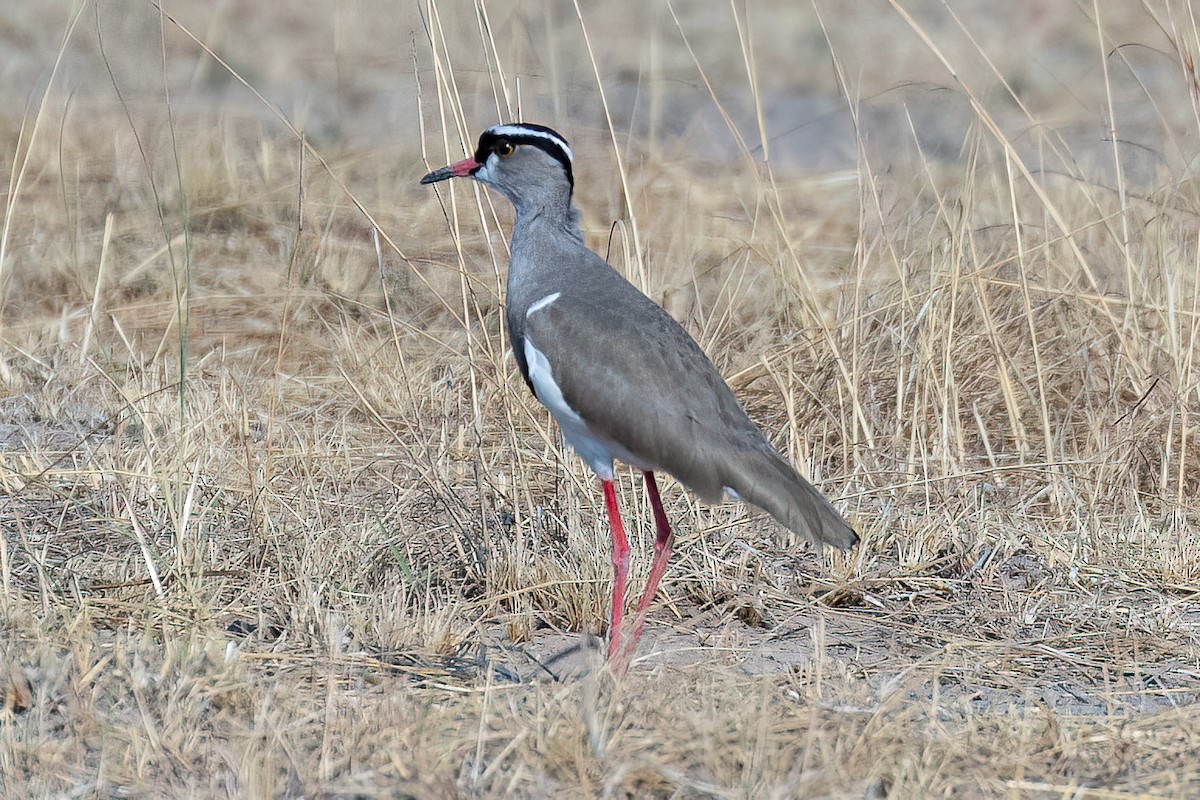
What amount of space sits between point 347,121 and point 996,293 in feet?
18.3

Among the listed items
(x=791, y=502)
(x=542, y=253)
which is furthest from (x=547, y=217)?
(x=791, y=502)

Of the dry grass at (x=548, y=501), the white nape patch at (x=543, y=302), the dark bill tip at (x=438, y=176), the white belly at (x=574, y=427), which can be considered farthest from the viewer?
the dark bill tip at (x=438, y=176)

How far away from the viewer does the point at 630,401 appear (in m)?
3.65

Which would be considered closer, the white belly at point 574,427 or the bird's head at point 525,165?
the white belly at point 574,427

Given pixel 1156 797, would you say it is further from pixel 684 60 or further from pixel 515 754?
pixel 684 60

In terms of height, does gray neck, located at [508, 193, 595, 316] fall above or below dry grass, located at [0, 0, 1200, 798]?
above

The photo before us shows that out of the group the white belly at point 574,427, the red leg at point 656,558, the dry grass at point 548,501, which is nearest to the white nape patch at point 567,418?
the white belly at point 574,427

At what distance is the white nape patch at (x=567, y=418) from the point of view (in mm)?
3719

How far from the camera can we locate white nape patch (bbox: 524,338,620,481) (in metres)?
3.72

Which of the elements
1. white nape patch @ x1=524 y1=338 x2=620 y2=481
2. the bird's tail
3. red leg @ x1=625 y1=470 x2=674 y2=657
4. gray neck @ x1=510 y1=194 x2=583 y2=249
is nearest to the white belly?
white nape patch @ x1=524 y1=338 x2=620 y2=481

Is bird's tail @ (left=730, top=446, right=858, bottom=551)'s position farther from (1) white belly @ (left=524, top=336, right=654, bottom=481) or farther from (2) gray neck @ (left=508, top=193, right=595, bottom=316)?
(2) gray neck @ (left=508, top=193, right=595, bottom=316)

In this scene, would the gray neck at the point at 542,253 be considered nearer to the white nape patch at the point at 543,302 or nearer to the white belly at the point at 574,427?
the white nape patch at the point at 543,302

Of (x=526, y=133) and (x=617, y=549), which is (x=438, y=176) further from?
(x=617, y=549)

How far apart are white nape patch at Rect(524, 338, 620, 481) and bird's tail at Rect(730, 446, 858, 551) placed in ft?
1.19
